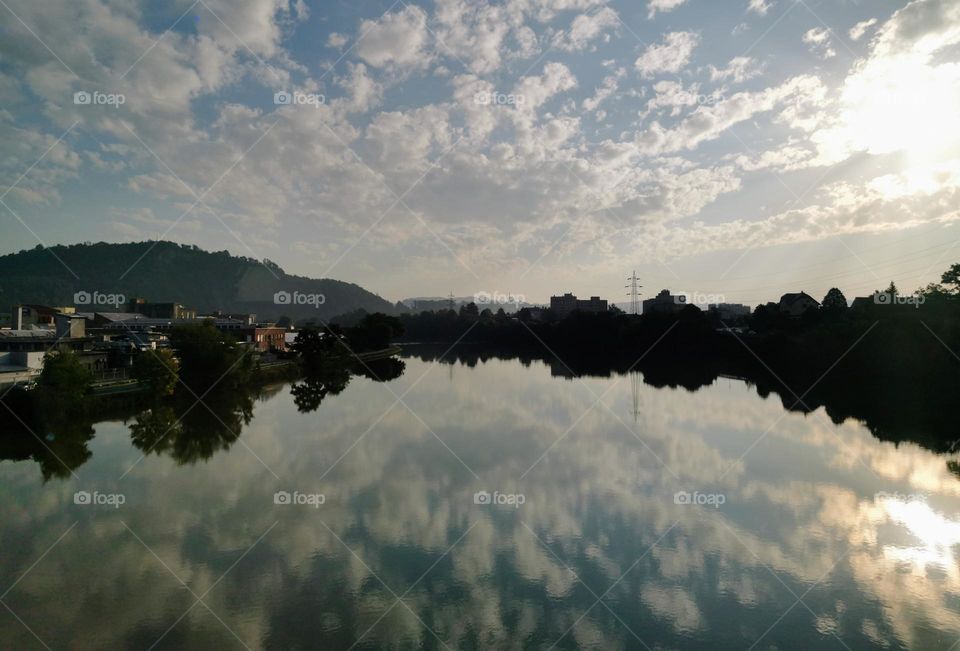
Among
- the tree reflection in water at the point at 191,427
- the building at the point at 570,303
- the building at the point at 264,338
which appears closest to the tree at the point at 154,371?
the tree reflection in water at the point at 191,427

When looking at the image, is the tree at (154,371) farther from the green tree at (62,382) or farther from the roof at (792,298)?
the roof at (792,298)

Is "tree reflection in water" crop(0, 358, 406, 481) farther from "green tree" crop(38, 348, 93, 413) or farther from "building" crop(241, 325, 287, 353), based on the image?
"building" crop(241, 325, 287, 353)

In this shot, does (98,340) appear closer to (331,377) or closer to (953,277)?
(331,377)

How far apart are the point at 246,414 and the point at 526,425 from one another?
15134 millimetres

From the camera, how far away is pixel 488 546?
11.9 meters

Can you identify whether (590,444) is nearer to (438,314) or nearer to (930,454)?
(930,454)

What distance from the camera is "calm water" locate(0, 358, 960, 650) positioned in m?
8.80

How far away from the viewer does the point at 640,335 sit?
8188 centimetres

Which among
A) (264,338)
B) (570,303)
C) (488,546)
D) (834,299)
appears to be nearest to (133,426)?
(488,546)

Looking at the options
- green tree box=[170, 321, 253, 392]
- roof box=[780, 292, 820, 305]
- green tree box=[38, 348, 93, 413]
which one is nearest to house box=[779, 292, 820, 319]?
roof box=[780, 292, 820, 305]

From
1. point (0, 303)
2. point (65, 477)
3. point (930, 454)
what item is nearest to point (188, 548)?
point (65, 477)

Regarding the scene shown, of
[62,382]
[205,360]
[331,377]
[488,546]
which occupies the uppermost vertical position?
[205,360]

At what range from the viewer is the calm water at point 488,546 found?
28.9 feet

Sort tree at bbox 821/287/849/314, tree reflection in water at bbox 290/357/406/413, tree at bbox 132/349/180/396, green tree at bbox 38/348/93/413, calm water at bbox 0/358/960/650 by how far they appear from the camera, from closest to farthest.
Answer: calm water at bbox 0/358/960/650
green tree at bbox 38/348/93/413
tree at bbox 132/349/180/396
tree reflection in water at bbox 290/357/406/413
tree at bbox 821/287/849/314
